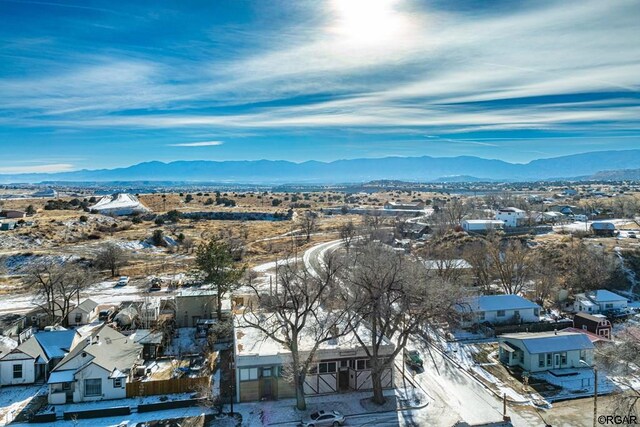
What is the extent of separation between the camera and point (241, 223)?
109875 millimetres

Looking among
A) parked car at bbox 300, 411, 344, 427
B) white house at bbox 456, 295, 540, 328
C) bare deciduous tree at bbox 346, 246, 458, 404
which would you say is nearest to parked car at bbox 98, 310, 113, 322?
parked car at bbox 300, 411, 344, 427

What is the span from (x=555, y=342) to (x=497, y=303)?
9923 millimetres

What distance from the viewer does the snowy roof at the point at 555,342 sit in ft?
107

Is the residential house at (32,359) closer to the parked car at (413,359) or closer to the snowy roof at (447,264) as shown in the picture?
the parked car at (413,359)

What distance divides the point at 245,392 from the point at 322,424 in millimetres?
5623

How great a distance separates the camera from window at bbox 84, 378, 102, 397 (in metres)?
27.7

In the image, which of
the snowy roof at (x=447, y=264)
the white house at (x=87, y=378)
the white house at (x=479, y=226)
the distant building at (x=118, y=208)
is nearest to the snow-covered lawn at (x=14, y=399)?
the white house at (x=87, y=378)

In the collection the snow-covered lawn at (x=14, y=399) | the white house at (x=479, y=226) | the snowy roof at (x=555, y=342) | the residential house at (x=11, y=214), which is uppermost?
the residential house at (x=11, y=214)

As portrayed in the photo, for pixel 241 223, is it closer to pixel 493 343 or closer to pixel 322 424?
pixel 493 343

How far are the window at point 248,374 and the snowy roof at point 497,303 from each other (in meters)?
22.4

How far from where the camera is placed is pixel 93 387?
1094 inches

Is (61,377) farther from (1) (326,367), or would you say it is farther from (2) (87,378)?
(1) (326,367)

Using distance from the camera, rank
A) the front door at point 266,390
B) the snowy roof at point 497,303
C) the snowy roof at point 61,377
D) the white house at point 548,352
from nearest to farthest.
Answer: the snowy roof at point 61,377 → the front door at point 266,390 → the white house at point 548,352 → the snowy roof at point 497,303

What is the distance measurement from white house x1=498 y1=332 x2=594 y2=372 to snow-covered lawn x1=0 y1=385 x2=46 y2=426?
31.6 metres
